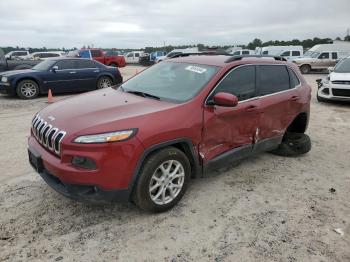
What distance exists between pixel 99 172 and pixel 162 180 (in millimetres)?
776

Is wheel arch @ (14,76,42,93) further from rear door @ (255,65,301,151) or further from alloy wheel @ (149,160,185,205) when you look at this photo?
alloy wheel @ (149,160,185,205)

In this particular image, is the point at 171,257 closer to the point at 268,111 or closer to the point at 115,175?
the point at 115,175

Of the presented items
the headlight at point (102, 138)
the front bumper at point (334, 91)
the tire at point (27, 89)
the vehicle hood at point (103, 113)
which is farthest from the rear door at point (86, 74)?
the headlight at point (102, 138)

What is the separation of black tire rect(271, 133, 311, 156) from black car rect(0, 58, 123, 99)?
889 cm

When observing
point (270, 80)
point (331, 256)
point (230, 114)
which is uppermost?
point (270, 80)

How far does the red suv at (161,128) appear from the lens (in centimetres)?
325

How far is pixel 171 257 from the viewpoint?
3.08 m

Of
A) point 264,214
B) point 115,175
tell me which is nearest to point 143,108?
point 115,175

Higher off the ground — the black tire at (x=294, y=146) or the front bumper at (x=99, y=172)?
the front bumper at (x=99, y=172)

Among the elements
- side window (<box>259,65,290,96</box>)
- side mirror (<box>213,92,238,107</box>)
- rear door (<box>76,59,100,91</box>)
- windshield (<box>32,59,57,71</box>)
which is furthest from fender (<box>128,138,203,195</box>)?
rear door (<box>76,59,100,91</box>)

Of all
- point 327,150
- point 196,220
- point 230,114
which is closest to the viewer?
point 196,220

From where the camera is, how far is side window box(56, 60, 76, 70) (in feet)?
40.2

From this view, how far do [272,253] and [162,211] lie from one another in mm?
1247

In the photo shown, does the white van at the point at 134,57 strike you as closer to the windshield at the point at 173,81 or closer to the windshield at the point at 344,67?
the windshield at the point at 344,67
